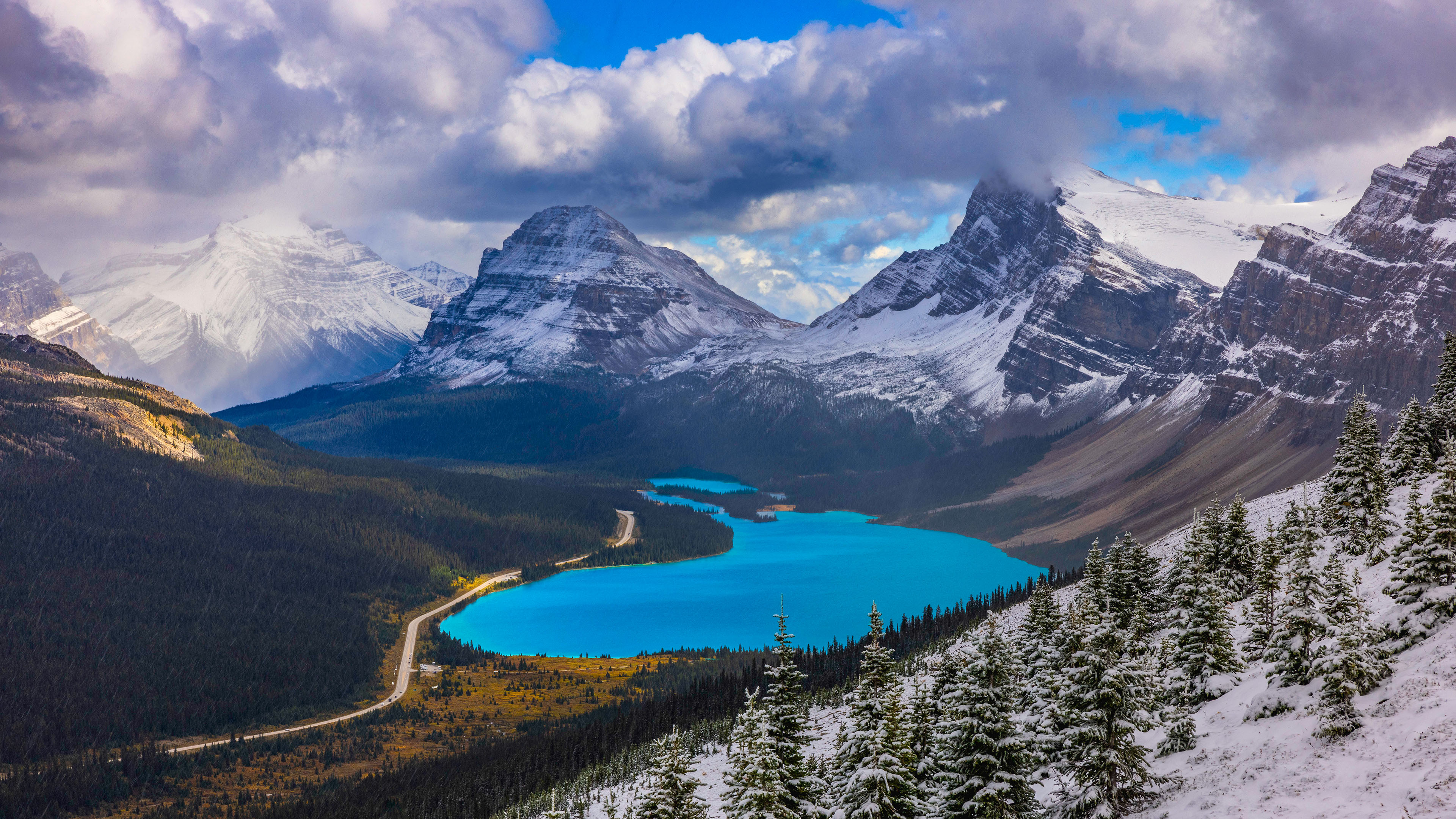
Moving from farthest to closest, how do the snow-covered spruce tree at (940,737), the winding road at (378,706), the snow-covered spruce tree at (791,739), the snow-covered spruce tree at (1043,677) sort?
the winding road at (378,706) → the snow-covered spruce tree at (1043,677) → the snow-covered spruce tree at (791,739) → the snow-covered spruce tree at (940,737)

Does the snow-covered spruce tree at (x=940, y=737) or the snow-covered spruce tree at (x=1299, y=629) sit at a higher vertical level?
the snow-covered spruce tree at (x=1299, y=629)

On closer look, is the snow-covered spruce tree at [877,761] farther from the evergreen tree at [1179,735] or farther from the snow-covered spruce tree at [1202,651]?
the snow-covered spruce tree at [1202,651]

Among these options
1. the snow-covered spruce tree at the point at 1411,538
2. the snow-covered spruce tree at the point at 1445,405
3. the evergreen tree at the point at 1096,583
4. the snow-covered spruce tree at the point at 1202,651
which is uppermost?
the snow-covered spruce tree at the point at 1445,405

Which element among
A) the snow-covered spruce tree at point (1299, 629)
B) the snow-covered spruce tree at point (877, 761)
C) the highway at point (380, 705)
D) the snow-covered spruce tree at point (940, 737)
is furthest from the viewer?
the highway at point (380, 705)

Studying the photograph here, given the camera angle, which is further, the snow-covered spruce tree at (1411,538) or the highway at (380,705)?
the highway at (380,705)

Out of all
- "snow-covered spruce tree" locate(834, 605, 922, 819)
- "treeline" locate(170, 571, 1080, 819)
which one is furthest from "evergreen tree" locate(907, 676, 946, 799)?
"treeline" locate(170, 571, 1080, 819)

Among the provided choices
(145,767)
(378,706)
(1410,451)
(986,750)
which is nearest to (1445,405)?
(1410,451)

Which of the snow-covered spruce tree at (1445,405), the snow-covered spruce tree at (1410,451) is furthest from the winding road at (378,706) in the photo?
the snow-covered spruce tree at (1445,405)
